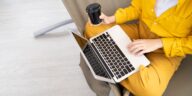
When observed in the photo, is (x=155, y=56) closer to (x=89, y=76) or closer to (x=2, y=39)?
(x=89, y=76)

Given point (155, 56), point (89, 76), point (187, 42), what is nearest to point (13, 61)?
point (89, 76)

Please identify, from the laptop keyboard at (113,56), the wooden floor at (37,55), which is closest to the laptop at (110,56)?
the laptop keyboard at (113,56)

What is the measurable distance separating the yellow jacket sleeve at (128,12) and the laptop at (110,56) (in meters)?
0.05

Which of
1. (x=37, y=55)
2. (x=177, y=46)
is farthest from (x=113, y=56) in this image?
(x=37, y=55)

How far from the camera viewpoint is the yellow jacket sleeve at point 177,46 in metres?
0.87

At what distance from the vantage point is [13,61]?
1656 mm

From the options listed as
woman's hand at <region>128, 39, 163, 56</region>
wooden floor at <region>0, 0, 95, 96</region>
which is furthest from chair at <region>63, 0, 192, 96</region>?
wooden floor at <region>0, 0, 95, 96</region>

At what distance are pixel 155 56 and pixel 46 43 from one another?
94 centimetres

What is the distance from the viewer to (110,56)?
94 centimetres

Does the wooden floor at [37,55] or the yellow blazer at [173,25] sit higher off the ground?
the yellow blazer at [173,25]

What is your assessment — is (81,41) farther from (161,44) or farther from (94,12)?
(161,44)

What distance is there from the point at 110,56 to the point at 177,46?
226 mm

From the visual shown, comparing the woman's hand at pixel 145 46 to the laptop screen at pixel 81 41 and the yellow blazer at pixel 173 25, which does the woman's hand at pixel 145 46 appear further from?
the laptop screen at pixel 81 41

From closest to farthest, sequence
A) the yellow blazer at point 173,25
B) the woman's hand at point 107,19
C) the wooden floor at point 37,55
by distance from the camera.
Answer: the yellow blazer at point 173,25 < the woman's hand at point 107,19 < the wooden floor at point 37,55
